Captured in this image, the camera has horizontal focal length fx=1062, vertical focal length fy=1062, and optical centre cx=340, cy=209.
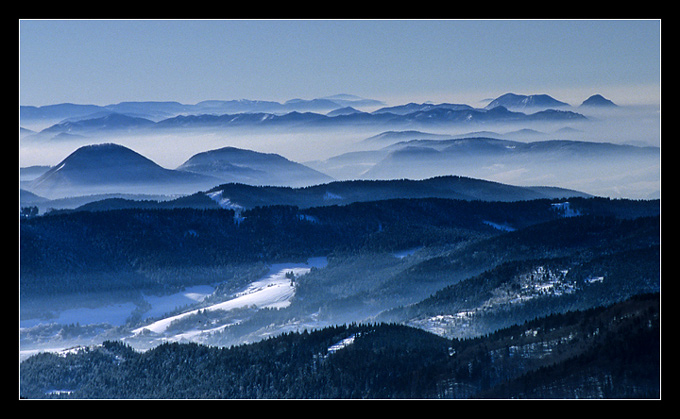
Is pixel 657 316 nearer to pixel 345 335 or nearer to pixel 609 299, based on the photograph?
pixel 345 335

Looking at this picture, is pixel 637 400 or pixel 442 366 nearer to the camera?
pixel 637 400
